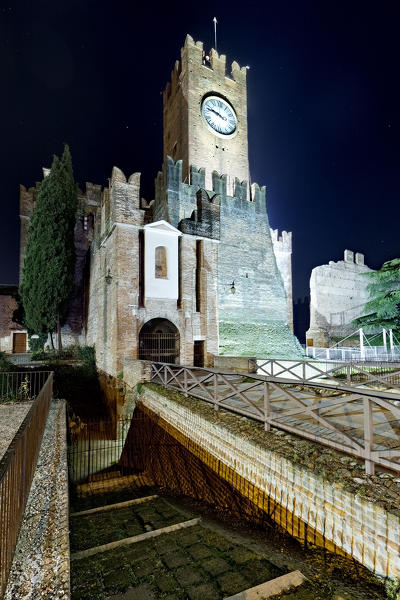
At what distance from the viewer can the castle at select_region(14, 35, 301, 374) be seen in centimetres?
1267

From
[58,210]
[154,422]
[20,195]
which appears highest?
[20,195]

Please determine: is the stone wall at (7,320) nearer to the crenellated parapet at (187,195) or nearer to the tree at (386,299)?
the crenellated parapet at (187,195)


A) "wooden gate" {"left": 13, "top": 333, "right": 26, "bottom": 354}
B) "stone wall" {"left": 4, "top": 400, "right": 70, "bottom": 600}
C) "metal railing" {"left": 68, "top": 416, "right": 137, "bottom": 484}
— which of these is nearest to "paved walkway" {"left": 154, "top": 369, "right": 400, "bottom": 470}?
"stone wall" {"left": 4, "top": 400, "right": 70, "bottom": 600}

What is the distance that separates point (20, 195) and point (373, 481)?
29303mm

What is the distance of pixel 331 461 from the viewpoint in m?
3.66

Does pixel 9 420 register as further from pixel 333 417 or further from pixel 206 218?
pixel 206 218

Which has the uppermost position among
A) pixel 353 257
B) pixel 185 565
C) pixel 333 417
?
pixel 353 257

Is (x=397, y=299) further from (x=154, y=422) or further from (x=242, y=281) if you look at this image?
(x=154, y=422)

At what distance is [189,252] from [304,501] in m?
11.6

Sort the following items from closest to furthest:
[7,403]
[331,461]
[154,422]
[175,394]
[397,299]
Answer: [331,461]
[175,394]
[154,422]
[7,403]
[397,299]

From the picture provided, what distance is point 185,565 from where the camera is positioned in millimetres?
3242

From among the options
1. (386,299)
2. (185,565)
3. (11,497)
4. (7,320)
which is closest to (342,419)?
(185,565)

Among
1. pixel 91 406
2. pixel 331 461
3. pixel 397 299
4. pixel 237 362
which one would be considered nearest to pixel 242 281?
pixel 237 362

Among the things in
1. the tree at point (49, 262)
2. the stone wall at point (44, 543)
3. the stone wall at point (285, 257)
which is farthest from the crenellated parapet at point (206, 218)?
the stone wall at point (285, 257)
